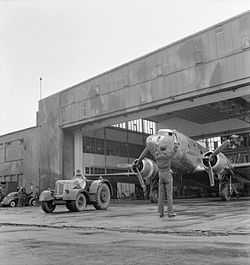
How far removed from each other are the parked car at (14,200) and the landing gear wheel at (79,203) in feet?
51.2

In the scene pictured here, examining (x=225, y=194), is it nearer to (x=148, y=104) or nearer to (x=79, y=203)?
(x=148, y=104)

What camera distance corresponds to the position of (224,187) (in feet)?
91.2

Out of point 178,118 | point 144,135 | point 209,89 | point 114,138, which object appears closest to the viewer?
point 209,89

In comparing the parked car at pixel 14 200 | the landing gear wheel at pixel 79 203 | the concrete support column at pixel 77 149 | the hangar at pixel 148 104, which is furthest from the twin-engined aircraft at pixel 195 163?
the parked car at pixel 14 200

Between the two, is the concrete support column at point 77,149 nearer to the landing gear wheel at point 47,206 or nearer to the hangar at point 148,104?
the hangar at point 148,104

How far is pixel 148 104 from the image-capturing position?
91.4ft

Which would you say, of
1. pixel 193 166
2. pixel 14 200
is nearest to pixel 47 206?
pixel 193 166

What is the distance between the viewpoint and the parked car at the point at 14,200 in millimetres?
32375

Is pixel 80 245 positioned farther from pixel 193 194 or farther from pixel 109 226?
pixel 193 194

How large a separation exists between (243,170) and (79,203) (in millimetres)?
16626

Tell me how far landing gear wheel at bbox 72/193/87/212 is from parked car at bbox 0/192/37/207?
51.2 feet

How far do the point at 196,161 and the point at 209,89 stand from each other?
520 centimetres

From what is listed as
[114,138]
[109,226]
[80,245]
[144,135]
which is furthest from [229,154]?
[80,245]

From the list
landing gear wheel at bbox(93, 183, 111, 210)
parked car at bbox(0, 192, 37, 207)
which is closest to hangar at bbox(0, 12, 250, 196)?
parked car at bbox(0, 192, 37, 207)
